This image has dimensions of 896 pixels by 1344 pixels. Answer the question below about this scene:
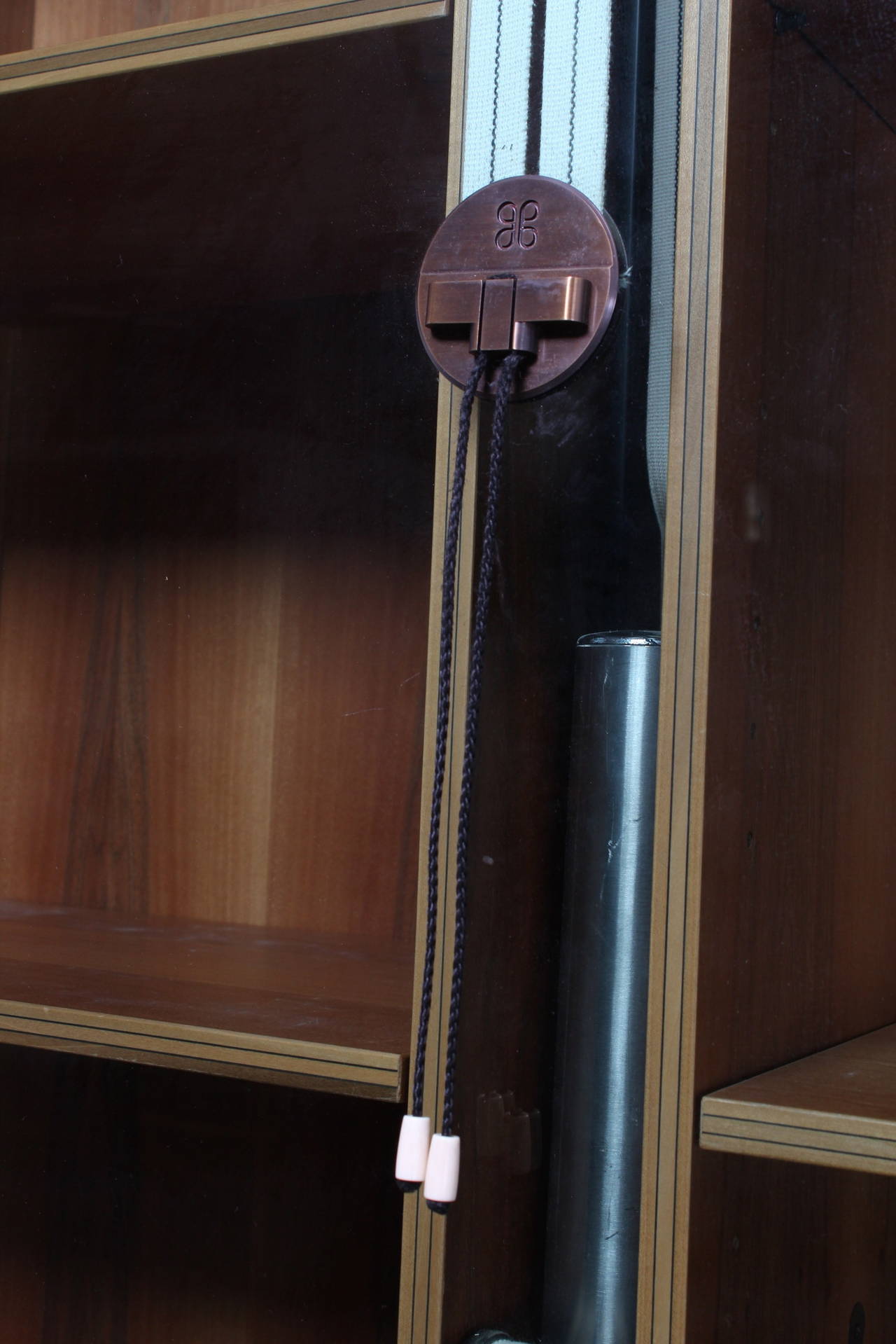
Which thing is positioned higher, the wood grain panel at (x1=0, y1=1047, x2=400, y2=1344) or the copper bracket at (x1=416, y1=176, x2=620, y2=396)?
the copper bracket at (x1=416, y1=176, x2=620, y2=396)

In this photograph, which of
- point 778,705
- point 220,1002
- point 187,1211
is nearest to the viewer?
point 778,705

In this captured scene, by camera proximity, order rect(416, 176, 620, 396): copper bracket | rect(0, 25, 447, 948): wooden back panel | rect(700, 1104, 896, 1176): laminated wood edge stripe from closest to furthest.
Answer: rect(700, 1104, 896, 1176): laminated wood edge stripe → rect(416, 176, 620, 396): copper bracket → rect(0, 25, 447, 948): wooden back panel

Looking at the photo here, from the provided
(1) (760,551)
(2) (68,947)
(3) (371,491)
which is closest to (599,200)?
(1) (760,551)

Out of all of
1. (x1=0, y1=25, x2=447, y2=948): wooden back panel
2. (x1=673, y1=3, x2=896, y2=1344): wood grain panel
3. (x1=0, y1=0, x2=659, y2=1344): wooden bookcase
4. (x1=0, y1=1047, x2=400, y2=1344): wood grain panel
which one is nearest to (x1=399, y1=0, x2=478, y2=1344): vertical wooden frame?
(x1=0, y1=0, x2=659, y2=1344): wooden bookcase

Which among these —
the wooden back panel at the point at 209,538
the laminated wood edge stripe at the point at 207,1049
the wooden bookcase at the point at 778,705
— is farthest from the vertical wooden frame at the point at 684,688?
the wooden back panel at the point at 209,538

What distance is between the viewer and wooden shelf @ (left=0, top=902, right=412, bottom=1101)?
0.68 metres

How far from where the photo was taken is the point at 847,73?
75 cm

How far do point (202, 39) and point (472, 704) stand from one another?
43cm

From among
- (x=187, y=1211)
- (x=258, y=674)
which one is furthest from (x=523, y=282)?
(x=187, y=1211)

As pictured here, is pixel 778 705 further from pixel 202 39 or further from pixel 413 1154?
pixel 202 39

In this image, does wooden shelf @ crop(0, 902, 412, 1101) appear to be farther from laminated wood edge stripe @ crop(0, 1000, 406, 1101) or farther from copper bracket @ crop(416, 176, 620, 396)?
copper bracket @ crop(416, 176, 620, 396)

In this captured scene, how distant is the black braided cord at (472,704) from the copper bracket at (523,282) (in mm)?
18

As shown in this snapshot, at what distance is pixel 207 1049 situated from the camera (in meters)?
0.70

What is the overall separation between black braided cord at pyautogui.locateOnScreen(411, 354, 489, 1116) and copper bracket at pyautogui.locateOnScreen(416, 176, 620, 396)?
2cm
